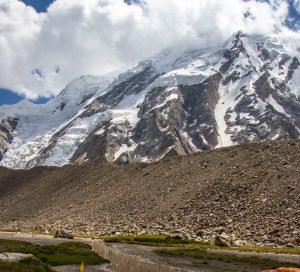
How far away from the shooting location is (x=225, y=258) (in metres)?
72.4

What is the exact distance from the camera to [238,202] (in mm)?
114438

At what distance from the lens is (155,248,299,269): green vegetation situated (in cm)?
6372

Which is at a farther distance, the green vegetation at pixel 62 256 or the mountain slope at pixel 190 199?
the mountain slope at pixel 190 199

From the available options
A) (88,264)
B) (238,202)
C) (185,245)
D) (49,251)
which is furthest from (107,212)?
(88,264)

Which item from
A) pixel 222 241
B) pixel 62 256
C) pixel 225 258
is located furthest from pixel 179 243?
pixel 62 256

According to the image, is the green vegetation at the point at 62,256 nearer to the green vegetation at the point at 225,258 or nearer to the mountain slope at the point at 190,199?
the green vegetation at the point at 225,258

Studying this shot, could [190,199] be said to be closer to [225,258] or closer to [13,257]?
[225,258]

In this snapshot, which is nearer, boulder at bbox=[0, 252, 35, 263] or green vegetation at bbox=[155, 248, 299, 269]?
boulder at bbox=[0, 252, 35, 263]

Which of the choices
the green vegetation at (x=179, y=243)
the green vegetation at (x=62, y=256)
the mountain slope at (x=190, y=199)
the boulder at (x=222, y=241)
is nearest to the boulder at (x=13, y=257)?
the green vegetation at (x=62, y=256)

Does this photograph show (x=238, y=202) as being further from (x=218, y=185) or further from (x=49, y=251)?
(x=49, y=251)

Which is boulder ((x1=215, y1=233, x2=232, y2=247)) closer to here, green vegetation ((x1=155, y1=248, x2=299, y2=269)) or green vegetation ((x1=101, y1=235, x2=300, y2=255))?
green vegetation ((x1=101, y1=235, x2=300, y2=255))

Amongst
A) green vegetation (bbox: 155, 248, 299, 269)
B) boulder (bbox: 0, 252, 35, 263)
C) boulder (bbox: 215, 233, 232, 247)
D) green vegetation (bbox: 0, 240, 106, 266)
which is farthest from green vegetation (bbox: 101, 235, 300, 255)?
boulder (bbox: 0, 252, 35, 263)

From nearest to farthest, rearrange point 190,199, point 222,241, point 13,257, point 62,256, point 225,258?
point 13,257 → point 62,256 → point 225,258 → point 222,241 → point 190,199

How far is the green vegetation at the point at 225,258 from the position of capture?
63719 mm
